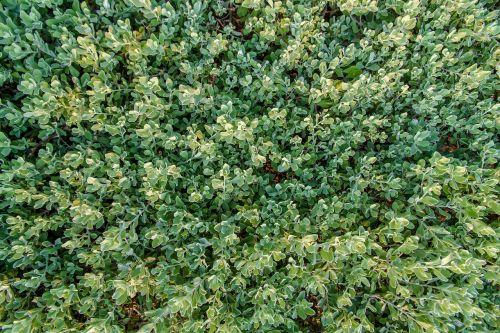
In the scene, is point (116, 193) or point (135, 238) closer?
point (135, 238)

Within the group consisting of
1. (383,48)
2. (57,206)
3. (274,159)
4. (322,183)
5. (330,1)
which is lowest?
(322,183)

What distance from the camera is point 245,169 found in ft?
10.9

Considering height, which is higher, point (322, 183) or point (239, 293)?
point (322, 183)

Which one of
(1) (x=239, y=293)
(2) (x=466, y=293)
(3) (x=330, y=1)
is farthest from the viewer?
(3) (x=330, y=1)

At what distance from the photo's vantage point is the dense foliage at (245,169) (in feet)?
9.75

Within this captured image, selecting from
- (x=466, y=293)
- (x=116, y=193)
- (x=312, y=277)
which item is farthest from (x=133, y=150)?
(x=466, y=293)

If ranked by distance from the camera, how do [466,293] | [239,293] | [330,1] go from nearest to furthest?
[466,293] → [239,293] → [330,1]

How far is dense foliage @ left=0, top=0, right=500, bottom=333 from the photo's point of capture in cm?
297

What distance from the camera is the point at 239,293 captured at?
3.13 metres

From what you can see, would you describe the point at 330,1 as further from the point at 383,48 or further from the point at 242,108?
the point at 242,108

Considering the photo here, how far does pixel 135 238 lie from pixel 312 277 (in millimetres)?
1267

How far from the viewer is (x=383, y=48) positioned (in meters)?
3.24

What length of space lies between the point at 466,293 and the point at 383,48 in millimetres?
1838

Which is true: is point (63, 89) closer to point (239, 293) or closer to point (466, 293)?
point (239, 293)
